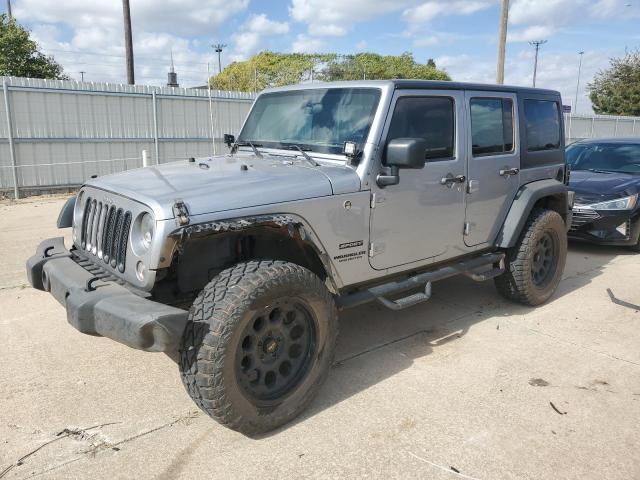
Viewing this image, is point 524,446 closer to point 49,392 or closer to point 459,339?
point 459,339

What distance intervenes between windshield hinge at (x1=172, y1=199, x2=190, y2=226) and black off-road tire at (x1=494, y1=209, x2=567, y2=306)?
10.8ft

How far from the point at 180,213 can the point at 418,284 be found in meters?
2.01

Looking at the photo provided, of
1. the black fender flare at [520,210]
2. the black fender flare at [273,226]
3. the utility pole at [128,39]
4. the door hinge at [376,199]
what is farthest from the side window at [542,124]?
the utility pole at [128,39]

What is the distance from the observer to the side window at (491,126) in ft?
14.3

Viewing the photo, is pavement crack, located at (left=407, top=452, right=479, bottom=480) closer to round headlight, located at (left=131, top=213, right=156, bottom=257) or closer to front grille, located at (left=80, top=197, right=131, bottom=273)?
round headlight, located at (left=131, top=213, right=156, bottom=257)

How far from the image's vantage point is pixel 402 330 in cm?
455

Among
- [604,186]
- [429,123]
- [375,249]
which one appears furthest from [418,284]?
[604,186]

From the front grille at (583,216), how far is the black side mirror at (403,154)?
470cm

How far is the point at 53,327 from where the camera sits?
4410 mm

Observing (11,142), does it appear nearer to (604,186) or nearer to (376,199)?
(376,199)

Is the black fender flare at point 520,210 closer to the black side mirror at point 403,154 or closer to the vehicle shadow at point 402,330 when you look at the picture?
the vehicle shadow at point 402,330

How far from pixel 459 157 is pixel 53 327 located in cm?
356

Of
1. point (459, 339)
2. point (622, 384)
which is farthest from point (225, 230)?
point (622, 384)

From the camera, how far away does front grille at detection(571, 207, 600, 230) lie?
7.16 meters
